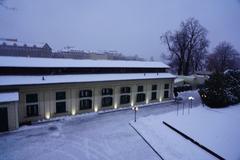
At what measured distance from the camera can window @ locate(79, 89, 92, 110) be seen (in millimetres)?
20003

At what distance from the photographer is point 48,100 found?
709 inches

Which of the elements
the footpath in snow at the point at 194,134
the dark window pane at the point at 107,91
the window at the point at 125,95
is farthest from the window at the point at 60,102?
the footpath in snow at the point at 194,134

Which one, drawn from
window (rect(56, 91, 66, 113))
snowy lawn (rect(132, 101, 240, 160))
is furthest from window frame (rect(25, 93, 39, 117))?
snowy lawn (rect(132, 101, 240, 160))

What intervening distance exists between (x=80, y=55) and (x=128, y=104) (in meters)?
35.9

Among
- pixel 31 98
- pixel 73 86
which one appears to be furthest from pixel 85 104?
pixel 31 98

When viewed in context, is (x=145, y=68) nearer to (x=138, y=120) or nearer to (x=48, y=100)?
(x=138, y=120)

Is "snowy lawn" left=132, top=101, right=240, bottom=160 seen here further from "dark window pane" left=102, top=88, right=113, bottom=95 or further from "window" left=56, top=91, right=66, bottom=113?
"window" left=56, top=91, right=66, bottom=113

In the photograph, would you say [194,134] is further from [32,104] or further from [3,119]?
[3,119]

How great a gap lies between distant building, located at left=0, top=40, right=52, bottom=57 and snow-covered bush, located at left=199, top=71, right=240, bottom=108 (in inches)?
1591

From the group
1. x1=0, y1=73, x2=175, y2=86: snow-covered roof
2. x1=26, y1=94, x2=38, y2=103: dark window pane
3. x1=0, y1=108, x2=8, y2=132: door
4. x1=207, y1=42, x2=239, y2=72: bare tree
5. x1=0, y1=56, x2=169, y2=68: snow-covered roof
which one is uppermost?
x1=207, y1=42, x2=239, y2=72: bare tree

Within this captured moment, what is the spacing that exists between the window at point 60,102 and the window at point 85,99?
1822mm

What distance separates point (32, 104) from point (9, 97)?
279 cm

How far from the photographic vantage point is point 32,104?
17.2 meters

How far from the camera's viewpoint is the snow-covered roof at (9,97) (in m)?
14.4
